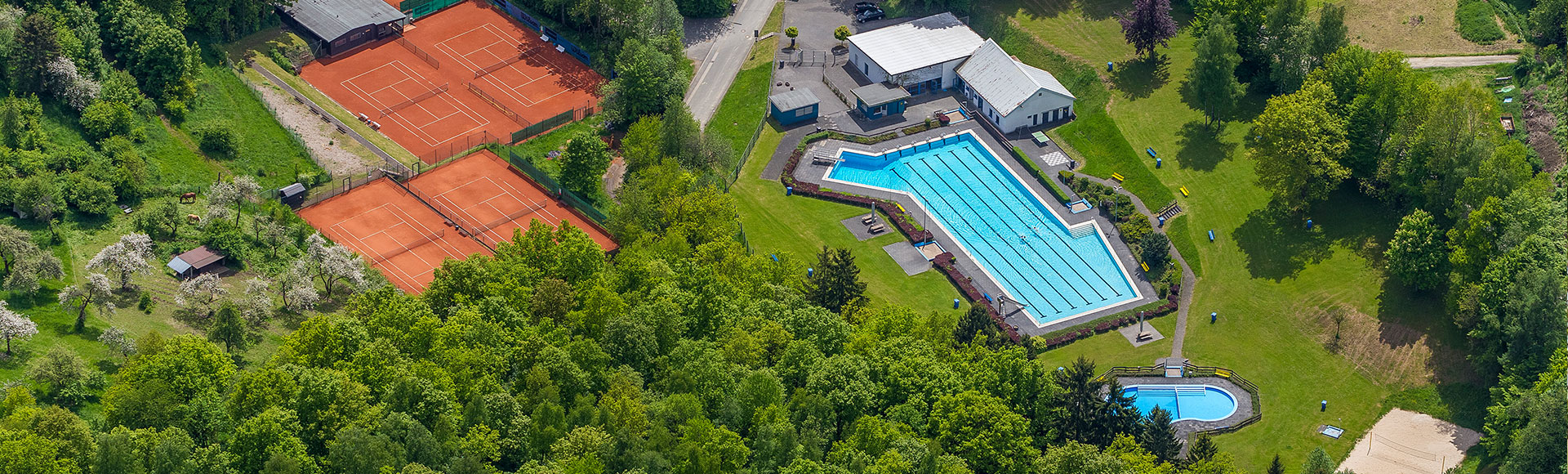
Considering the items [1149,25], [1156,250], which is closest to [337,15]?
[1149,25]

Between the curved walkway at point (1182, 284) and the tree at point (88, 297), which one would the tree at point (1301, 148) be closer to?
the curved walkway at point (1182, 284)

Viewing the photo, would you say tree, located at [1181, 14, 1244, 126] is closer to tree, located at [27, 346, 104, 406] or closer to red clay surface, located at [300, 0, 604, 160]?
red clay surface, located at [300, 0, 604, 160]

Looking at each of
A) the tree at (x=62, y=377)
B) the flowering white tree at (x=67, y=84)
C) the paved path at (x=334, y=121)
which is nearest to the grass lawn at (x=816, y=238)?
the paved path at (x=334, y=121)

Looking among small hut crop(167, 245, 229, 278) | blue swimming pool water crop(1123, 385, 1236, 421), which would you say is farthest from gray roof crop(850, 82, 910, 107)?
small hut crop(167, 245, 229, 278)

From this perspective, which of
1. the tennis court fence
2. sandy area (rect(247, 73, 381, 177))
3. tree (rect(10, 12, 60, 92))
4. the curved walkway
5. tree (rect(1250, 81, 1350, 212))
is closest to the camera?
the curved walkway

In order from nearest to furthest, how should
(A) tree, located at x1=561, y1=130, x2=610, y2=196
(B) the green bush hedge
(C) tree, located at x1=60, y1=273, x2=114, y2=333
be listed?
(C) tree, located at x1=60, y1=273, x2=114, y2=333 → (A) tree, located at x1=561, y1=130, x2=610, y2=196 → (B) the green bush hedge

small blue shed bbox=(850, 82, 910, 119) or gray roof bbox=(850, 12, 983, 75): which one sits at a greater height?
gray roof bbox=(850, 12, 983, 75)

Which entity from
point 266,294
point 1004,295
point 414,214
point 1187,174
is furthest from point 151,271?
point 1187,174
